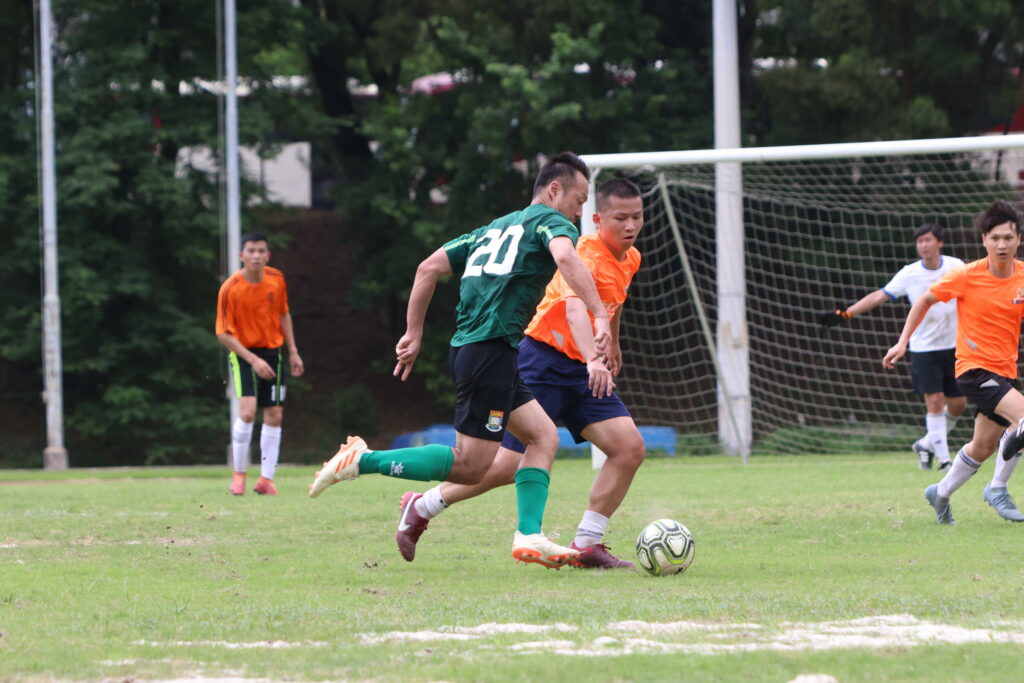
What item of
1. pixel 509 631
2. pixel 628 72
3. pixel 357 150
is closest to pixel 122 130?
pixel 357 150

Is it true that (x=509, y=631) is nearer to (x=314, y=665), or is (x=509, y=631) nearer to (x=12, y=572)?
(x=314, y=665)

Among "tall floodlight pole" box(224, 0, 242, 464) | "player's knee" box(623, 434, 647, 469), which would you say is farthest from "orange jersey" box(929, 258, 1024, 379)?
"tall floodlight pole" box(224, 0, 242, 464)

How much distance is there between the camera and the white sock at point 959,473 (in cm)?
804

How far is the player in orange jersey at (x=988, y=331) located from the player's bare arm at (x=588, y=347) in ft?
8.90

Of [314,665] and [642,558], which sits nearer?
[314,665]

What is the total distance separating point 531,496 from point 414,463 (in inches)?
25.7

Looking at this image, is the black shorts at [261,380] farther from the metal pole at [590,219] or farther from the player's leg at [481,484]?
the player's leg at [481,484]

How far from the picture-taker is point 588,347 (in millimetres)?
6297

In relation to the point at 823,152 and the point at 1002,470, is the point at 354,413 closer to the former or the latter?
the point at 823,152

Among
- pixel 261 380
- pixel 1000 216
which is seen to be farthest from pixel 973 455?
pixel 261 380

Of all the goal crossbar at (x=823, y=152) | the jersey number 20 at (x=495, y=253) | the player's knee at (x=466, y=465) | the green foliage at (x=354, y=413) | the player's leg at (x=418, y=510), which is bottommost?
the green foliage at (x=354, y=413)

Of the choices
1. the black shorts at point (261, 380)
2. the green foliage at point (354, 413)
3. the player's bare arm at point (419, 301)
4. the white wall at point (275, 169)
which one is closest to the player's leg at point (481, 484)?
the player's bare arm at point (419, 301)

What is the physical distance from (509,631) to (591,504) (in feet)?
7.31

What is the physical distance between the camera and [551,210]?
6.40m
